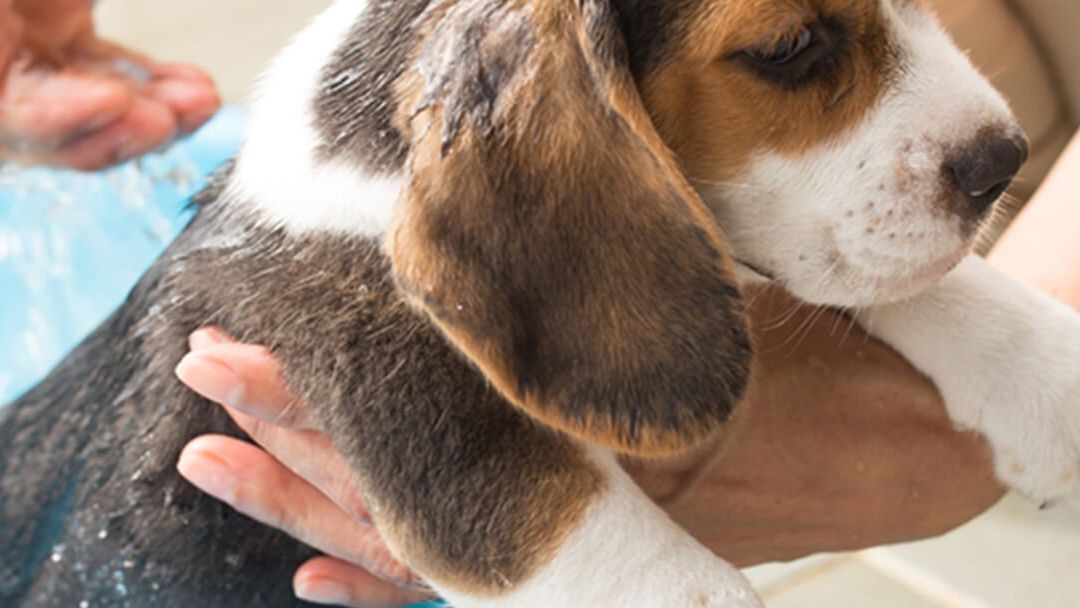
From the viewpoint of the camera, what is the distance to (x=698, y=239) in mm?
1288

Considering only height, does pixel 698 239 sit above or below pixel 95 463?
above

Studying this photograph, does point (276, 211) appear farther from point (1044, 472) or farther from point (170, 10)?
point (170, 10)

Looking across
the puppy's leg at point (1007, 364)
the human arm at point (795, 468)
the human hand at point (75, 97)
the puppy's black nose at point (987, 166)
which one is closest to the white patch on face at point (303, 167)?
the human arm at point (795, 468)

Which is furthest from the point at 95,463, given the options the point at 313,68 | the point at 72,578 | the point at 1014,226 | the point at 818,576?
the point at 818,576

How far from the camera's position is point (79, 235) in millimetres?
2992

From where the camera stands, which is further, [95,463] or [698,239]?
[95,463]

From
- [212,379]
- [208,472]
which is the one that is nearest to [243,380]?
[212,379]

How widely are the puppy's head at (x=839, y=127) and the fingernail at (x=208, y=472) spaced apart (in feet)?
2.21

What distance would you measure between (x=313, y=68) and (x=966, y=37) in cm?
160

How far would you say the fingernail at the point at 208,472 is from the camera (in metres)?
1.61

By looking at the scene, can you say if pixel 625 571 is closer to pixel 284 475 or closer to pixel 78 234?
pixel 284 475

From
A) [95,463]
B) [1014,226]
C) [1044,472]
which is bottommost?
[1014,226]

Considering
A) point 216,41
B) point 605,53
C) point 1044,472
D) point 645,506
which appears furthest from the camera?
point 216,41

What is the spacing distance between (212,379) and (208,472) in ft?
0.45
